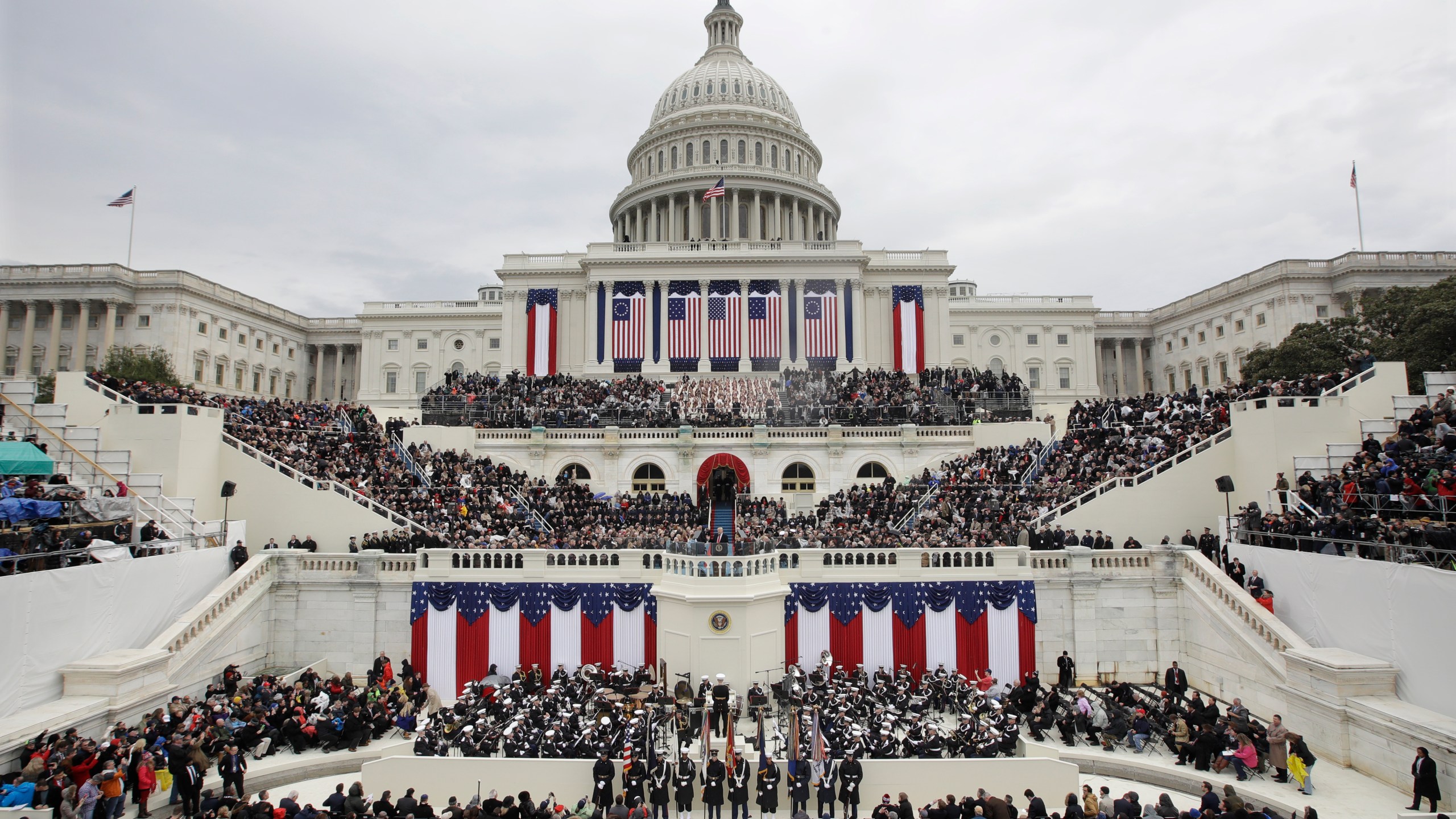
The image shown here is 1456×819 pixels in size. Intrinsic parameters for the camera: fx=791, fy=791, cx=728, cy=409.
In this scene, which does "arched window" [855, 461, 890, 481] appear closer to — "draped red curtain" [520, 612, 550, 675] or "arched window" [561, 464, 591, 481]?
"arched window" [561, 464, 591, 481]

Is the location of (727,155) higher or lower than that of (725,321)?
higher

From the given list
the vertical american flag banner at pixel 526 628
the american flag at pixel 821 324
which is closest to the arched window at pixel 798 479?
the vertical american flag banner at pixel 526 628

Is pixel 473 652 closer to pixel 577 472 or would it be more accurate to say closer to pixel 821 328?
pixel 577 472

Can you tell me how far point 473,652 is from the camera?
23875 mm

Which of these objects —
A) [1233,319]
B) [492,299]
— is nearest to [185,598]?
[492,299]

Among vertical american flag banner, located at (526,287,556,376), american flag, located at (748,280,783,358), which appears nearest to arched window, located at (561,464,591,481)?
vertical american flag banner, located at (526,287,556,376)

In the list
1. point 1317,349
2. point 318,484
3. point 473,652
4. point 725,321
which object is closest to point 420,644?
point 473,652

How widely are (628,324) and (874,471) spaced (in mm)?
25634

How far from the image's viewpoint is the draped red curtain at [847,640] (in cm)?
2370

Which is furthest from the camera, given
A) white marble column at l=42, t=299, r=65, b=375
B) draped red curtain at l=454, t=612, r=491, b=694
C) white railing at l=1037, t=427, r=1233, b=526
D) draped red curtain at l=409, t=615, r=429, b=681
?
white marble column at l=42, t=299, r=65, b=375

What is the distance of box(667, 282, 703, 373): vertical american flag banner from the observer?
2279 inches

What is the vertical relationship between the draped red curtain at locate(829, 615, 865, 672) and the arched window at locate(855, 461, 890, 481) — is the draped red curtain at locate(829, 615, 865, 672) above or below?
below

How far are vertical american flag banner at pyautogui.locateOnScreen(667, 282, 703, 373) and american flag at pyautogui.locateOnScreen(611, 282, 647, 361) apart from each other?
199 cm

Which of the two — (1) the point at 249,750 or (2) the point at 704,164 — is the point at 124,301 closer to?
(2) the point at 704,164
